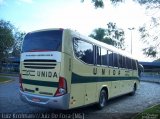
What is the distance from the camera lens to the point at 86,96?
A: 10898 mm

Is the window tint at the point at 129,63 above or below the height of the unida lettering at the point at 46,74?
above

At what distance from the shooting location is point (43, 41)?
33.8 feet

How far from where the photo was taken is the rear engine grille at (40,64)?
9805 mm

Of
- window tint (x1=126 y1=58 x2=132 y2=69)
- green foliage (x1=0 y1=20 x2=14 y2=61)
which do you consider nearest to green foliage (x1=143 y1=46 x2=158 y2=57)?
window tint (x1=126 y1=58 x2=132 y2=69)

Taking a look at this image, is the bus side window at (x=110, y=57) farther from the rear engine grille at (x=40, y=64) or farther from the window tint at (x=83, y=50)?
the rear engine grille at (x=40, y=64)

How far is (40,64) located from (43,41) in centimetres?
88

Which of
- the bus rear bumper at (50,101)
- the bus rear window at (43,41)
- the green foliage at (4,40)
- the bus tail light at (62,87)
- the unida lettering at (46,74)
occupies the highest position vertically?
the green foliage at (4,40)

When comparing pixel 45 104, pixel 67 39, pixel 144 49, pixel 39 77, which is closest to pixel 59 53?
pixel 67 39

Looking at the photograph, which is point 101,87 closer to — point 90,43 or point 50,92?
point 90,43

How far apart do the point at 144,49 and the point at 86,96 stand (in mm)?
3020

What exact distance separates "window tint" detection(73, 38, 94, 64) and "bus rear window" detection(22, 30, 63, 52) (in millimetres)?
721

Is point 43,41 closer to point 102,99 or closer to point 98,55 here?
point 98,55

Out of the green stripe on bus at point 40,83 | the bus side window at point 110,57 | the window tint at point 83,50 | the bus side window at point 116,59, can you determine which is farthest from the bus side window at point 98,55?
the green stripe on bus at point 40,83

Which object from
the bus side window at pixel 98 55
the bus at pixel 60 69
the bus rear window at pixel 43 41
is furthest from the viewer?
the bus side window at pixel 98 55
